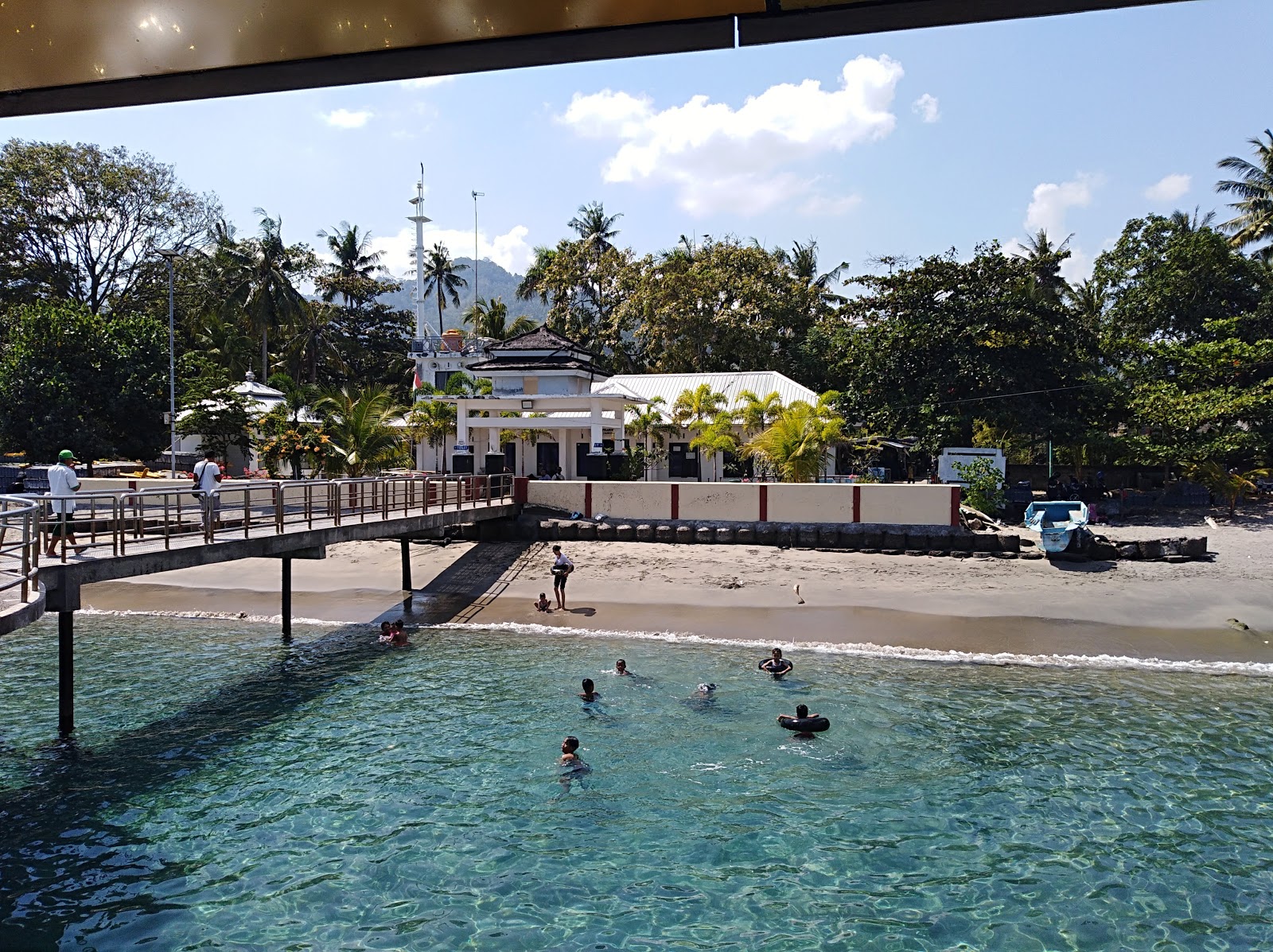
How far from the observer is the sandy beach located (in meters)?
20.1

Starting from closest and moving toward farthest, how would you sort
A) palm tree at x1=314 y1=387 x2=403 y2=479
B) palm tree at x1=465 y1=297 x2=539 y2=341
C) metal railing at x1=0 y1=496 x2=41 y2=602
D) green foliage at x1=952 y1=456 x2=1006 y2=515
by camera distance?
metal railing at x1=0 y1=496 x2=41 y2=602, palm tree at x1=314 y1=387 x2=403 y2=479, green foliage at x1=952 y1=456 x2=1006 y2=515, palm tree at x1=465 y1=297 x2=539 y2=341

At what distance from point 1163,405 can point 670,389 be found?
21763mm

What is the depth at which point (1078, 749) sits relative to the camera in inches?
523

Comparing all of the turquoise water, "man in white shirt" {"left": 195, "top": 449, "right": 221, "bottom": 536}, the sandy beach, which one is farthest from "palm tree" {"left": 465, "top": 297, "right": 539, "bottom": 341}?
the turquoise water

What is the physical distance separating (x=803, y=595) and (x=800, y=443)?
9437mm

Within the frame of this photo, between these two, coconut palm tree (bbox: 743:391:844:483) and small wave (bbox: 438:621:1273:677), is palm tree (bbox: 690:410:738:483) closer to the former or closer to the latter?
coconut palm tree (bbox: 743:391:844:483)

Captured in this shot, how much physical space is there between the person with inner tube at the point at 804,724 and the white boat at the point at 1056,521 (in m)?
15.3

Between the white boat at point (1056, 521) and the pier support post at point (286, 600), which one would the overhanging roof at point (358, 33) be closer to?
the pier support post at point (286, 600)

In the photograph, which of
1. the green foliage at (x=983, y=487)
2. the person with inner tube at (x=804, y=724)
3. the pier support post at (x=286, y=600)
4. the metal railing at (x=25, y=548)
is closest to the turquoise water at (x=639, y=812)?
the person with inner tube at (x=804, y=724)

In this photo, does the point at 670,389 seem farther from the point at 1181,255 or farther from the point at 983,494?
the point at 1181,255

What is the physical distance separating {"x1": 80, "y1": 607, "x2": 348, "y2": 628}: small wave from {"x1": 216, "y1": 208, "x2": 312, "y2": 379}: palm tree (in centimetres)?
3619

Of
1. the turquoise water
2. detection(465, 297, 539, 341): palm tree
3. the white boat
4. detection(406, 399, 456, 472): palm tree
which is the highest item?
detection(465, 297, 539, 341): palm tree

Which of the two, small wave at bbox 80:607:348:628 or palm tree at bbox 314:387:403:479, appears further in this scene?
palm tree at bbox 314:387:403:479

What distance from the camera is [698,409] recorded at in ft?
125
